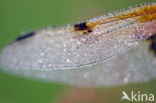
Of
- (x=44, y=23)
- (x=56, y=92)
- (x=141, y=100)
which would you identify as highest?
(x=44, y=23)

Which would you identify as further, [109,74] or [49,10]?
[49,10]

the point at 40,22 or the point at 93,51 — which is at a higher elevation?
the point at 40,22

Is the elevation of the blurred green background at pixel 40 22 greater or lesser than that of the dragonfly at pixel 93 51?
greater

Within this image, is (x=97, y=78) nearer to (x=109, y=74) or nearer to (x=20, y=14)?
(x=109, y=74)

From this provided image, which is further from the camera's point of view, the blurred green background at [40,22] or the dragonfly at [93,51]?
the blurred green background at [40,22]

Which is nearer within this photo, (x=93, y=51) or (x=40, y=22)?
(x=93, y=51)

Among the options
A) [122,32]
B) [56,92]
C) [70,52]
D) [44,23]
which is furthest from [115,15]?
[44,23]
